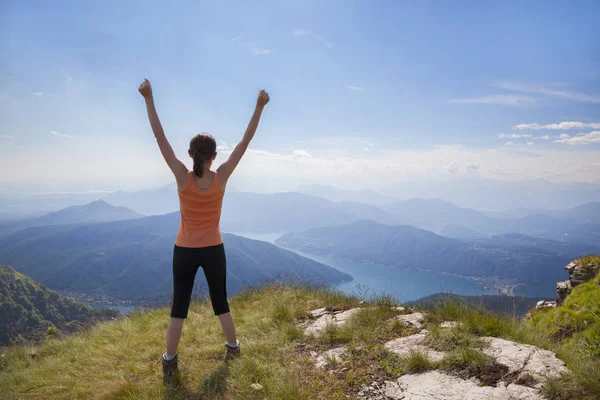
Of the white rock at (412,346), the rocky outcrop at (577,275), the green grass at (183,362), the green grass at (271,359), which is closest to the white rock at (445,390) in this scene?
the green grass at (271,359)

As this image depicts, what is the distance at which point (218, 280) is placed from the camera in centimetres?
415

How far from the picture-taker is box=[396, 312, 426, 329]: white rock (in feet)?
16.4

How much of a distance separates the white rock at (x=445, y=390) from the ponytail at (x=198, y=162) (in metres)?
3.35

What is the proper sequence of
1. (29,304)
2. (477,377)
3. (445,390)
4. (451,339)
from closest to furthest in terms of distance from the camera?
(445,390)
(477,377)
(451,339)
(29,304)

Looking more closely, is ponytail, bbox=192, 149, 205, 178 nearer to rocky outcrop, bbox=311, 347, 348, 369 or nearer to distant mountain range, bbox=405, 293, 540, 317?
rocky outcrop, bbox=311, 347, 348, 369

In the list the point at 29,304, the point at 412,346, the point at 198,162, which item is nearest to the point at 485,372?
the point at 412,346

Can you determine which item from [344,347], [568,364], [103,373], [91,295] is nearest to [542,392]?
[568,364]

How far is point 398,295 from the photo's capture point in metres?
6.93

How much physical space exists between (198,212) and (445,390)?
346cm

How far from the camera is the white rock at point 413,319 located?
4988 millimetres

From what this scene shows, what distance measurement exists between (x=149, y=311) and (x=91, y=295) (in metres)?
166

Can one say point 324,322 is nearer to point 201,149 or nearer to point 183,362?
point 183,362

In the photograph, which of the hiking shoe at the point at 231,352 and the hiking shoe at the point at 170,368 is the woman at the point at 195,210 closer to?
the hiking shoe at the point at 170,368

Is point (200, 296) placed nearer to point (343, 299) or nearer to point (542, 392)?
point (343, 299)
